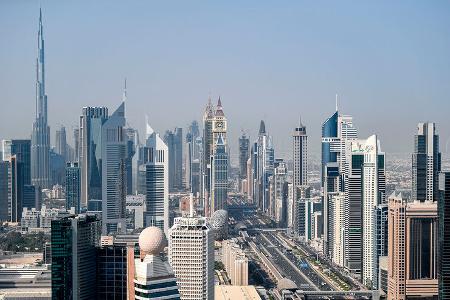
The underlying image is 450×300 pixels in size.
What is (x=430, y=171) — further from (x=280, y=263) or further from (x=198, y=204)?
(x=198, y=204)

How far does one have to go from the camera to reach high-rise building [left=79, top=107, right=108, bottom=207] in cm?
1533

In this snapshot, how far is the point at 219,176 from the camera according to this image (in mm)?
18594

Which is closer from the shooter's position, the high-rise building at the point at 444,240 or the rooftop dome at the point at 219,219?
the high-rise building at the point at 444,240

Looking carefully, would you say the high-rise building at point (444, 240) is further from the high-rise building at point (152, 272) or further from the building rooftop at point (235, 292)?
the building rooftop at point (235, 292)

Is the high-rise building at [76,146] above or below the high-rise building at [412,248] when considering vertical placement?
above

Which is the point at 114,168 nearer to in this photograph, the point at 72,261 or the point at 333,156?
the point at 333,156

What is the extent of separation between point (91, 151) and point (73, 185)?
93 centimetres

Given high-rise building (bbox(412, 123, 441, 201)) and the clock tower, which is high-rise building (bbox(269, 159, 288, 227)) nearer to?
the clock tower

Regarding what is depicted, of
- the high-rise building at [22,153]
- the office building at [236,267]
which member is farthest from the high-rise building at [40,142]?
the office building at [236,267]

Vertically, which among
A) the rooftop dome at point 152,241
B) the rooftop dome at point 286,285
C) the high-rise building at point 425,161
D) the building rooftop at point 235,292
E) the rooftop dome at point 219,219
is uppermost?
the high-rise building at point 425,161

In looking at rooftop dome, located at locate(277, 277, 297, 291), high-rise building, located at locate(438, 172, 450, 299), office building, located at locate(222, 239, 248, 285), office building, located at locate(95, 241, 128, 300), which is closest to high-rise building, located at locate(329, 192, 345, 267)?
rooftop dome, located at locate(277, 277, 297, 291)

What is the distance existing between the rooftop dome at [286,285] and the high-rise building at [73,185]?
4.93 m

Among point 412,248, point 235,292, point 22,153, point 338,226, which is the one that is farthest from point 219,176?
point 412,248

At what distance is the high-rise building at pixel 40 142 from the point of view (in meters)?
14.3
